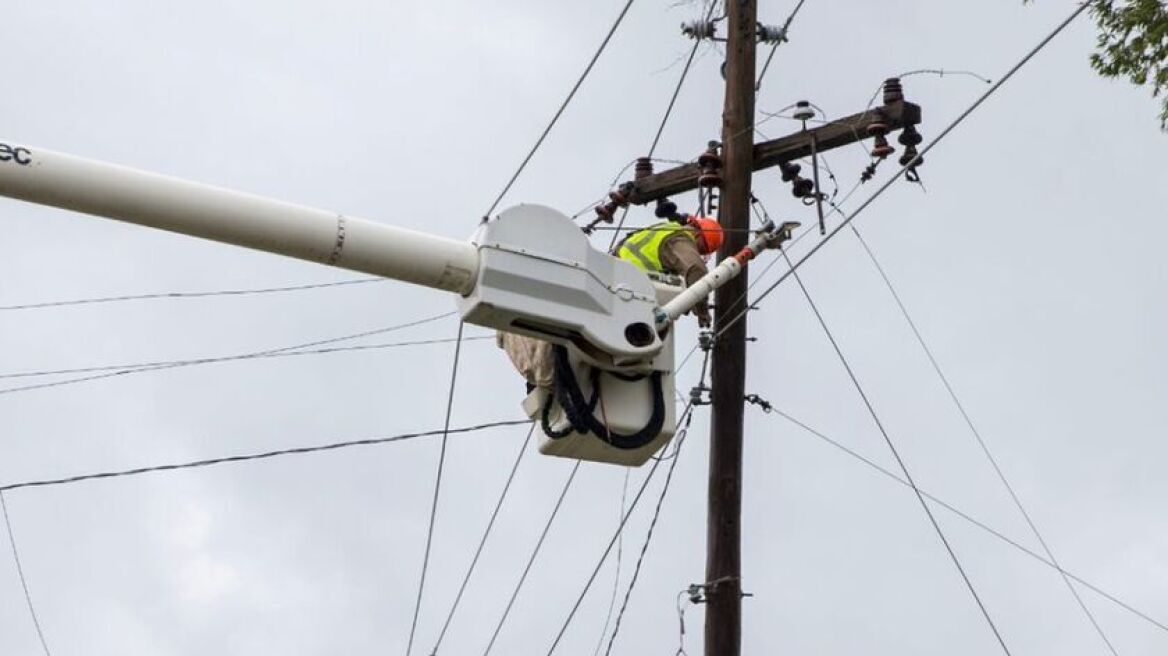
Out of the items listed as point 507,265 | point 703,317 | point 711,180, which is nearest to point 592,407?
point 507,265

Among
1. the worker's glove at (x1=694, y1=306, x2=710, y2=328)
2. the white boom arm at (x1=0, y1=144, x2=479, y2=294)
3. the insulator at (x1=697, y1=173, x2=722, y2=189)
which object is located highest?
the insulator at (x1=697, y1=173, x2=722, y2=189)

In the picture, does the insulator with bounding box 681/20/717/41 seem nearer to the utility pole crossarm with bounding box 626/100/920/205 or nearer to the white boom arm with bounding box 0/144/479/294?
the utility pole crossarm with bounding box 626/100/920/205

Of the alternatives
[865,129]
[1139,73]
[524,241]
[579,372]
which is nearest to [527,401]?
[579,372]

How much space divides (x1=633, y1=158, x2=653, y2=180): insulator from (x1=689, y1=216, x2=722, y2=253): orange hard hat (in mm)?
1431

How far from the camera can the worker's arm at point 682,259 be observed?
1427cm

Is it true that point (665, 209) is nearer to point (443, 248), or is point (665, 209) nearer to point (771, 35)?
point (771, 35)

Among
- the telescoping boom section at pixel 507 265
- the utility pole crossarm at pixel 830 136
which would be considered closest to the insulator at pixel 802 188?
the utility pole crossarm at pixel 830 136

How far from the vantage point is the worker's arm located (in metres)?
14.3

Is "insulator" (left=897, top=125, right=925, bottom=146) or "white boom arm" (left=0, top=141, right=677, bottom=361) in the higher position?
"insulator" (left=897, top=125, right=925, bottom=146)

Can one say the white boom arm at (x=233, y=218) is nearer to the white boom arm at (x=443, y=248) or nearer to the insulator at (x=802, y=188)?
the white boom arm at (x=443, y=248)

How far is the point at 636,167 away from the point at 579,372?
458 centimetres

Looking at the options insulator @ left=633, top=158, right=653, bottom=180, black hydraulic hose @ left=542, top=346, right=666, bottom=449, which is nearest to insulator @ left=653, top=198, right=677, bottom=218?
insulator @ left=633, top=158, right=653, bottom=180

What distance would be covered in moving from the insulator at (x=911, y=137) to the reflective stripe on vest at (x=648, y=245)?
6.23 ft

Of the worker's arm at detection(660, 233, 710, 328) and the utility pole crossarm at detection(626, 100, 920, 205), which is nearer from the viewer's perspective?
the worker's arm at detection(660, 233, 710, 328)
